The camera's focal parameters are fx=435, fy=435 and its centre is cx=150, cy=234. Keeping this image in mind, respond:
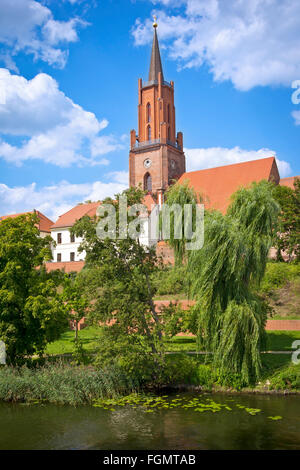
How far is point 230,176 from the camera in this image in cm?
5341

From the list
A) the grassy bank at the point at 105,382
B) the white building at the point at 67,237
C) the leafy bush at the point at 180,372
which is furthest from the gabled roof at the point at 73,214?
the leafy bush at the point at 180,372

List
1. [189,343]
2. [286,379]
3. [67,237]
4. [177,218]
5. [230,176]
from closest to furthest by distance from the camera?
[286,379] < [177,218] < [189,343] < [230,176] < [67,237]

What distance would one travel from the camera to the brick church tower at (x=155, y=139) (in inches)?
2347

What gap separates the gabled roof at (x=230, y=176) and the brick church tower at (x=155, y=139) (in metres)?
5.52

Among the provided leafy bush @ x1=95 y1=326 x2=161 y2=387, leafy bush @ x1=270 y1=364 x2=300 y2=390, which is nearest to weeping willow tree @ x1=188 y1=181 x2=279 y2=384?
leafy bush @ x1=270 y1=364 x2=300 y2=390

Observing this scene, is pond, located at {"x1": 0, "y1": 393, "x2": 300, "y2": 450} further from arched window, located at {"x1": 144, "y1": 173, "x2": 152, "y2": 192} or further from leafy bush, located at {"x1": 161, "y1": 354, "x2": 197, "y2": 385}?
arched window, located at {"x1": 144, "y1": 173, "x2": 152, "y2": 192}

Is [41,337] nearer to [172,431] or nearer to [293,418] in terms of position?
[172,431]

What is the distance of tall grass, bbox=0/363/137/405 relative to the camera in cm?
1557

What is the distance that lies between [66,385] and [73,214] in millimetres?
45860

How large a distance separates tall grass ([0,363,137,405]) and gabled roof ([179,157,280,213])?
3559 cm

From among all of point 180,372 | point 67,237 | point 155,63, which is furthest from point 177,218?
point 155,63

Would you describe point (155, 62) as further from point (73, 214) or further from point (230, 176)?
point (73, 214)

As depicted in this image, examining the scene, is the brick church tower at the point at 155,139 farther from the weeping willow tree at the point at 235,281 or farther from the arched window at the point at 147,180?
the weeping willow tree at the point at 235,281

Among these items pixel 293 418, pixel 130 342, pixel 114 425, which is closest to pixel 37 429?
pixel 114 425
